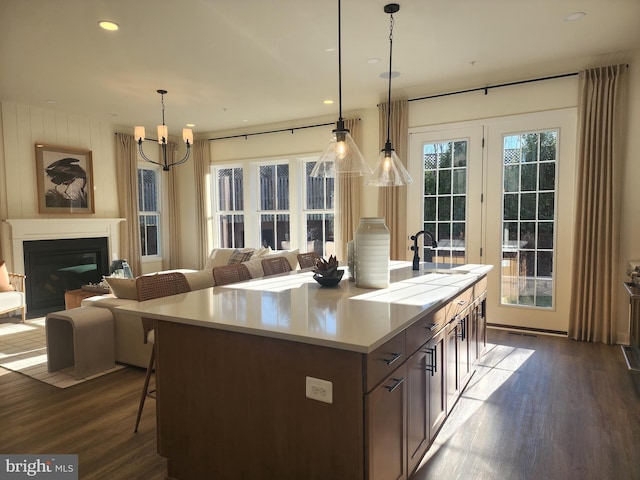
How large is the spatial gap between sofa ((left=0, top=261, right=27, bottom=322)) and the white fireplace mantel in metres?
0.34

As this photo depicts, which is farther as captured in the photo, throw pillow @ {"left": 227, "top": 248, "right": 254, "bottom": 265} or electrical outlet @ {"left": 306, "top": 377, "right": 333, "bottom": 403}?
throw pillow @ {"left": 227, "top": 248, "right": 254, "bottom": 265}

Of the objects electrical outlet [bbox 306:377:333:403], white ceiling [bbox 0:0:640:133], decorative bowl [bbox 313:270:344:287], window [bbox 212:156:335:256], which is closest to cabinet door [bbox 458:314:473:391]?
decorative bowl [bbox 313:270:344:287]

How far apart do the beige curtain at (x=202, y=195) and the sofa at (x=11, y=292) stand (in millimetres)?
2861

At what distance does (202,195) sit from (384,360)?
260 inches

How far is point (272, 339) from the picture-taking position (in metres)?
1.72

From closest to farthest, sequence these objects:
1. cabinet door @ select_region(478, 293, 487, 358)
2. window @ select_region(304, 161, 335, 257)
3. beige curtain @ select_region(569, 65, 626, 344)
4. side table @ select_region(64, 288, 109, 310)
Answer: cabinet door @ select_region(478, 293, 487, 358), beige curtain @ select_region(569, 65, 626, 344), side table @ select_region(64, 288, 109, 310), window @ select_region(304, 161, 335, 257)

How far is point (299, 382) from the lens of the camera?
5.44 feet

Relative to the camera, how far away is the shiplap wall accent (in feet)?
18.4

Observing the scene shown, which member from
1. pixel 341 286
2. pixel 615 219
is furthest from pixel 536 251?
pixel 341 286

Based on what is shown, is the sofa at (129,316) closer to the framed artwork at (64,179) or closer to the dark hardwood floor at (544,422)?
the dark hardwood floor at (544,422)

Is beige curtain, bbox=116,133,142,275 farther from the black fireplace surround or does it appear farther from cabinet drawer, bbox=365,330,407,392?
cabinet drawer, bbox=365,330,407,392

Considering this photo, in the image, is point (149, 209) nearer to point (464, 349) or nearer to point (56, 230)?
point (56, 230)

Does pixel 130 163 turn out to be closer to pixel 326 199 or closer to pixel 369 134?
pixel 326 199

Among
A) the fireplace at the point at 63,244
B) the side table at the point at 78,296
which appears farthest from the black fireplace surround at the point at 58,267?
the side table at the point at 78,296
